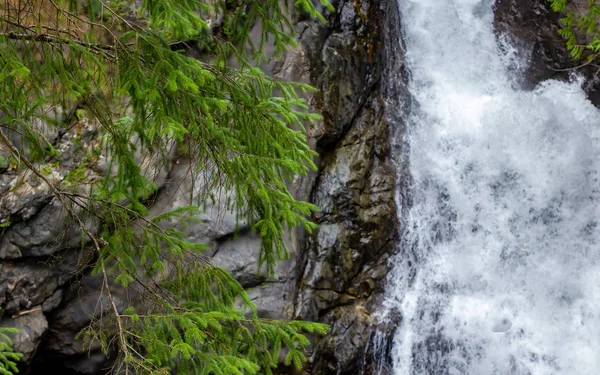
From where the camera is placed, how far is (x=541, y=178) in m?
9.27

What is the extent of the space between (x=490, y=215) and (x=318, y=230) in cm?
301

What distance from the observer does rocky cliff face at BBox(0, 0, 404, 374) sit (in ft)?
21.3

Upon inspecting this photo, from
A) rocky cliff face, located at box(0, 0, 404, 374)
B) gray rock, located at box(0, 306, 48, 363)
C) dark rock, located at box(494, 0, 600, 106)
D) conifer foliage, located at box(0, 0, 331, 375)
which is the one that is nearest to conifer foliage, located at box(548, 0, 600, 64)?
dark rock, located at box(494, 0, 600, 106)

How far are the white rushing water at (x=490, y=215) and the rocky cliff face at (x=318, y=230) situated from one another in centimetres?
57

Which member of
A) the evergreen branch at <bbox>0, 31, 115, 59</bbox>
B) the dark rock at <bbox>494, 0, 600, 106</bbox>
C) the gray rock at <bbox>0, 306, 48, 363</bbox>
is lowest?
the gray rock at <bbox>0, 306, 48, 363</bbox>

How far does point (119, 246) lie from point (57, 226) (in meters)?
3.11

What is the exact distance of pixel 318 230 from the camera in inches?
320

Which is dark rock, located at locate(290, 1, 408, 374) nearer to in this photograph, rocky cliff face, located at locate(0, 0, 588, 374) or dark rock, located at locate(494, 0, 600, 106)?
rocky cliff face, located at locate(0, 0, 588, 374)

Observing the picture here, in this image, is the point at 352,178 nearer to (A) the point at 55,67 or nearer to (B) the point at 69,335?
(B) the point at 69,335

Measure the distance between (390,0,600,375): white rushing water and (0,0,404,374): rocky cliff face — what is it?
0.57 metres

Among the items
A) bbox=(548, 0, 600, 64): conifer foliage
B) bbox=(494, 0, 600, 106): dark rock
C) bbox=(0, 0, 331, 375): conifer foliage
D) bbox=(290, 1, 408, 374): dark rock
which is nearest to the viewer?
bbox=(0, 0, 331, 375): conifer foliage

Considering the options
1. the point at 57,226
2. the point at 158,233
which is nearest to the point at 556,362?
the point at 158,233

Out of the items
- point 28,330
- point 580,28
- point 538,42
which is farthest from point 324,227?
point 580,28

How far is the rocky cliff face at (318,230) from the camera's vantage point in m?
6.48
